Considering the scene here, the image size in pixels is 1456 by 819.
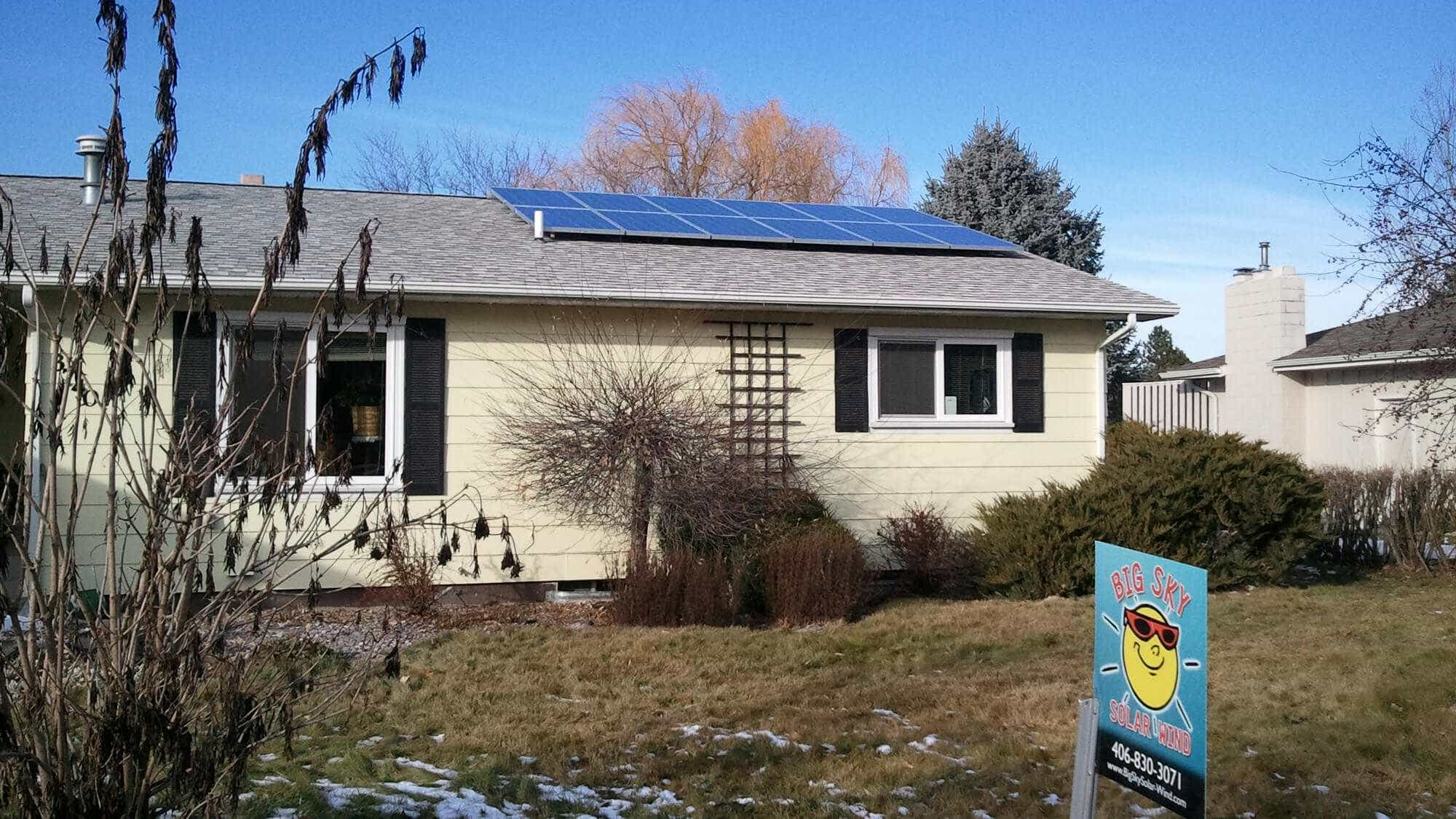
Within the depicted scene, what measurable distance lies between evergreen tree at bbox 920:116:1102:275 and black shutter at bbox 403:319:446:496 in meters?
16.2

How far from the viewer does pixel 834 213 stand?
1543 centimetres

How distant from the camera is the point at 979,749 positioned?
6113 mm

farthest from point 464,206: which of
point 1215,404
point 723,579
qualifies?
point 1215,404

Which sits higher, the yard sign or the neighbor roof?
the neighbor roof

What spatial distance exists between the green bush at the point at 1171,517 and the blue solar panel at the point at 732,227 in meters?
3.96

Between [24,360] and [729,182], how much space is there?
22159 mm

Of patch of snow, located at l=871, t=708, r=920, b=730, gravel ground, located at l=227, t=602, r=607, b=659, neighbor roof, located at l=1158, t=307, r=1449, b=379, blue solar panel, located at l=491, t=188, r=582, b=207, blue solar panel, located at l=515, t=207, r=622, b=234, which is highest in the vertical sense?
blue solar panel, located at l=491, t=188, r=582, b=207

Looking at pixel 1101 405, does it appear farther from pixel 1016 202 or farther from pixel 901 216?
pixel 1016 202

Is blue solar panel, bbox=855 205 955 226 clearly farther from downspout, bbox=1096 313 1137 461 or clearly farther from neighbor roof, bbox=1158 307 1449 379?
neighbor roof, bbox=1158 307 1449 379

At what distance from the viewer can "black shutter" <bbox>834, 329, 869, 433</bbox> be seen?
11.3 metres

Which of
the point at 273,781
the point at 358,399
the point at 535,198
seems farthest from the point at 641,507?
Result: the point at 535,198

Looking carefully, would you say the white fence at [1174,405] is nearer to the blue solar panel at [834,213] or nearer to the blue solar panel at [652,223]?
the blue solar panel at [834,213]

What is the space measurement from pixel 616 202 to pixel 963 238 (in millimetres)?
4084

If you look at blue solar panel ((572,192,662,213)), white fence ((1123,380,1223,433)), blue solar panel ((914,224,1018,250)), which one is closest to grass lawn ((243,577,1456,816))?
blue solar panel ((914,224,1018,250))
